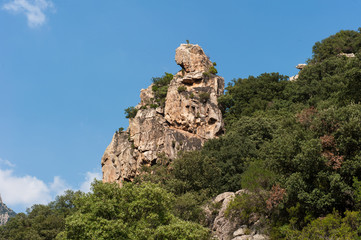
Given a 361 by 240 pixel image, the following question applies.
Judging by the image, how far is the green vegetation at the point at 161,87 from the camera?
165ft

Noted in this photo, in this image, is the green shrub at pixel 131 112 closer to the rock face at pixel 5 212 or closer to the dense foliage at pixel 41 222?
the dense foliage at pixel 41 222

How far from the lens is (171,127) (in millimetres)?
46500

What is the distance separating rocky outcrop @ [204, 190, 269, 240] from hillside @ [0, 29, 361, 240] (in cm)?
9

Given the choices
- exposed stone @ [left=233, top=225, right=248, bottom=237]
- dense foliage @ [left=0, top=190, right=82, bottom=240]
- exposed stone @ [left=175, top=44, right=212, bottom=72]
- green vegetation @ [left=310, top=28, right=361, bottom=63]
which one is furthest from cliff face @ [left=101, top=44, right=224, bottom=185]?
exposed stone @ [left=233, top=225, right=248, bottom=237]

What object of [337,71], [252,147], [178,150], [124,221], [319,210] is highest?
[337,71]

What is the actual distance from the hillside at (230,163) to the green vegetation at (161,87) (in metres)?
0.23

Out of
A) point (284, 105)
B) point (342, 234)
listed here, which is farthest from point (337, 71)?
point (342, 234)

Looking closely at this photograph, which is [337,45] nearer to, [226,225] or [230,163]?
[230,163]

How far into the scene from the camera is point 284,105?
45875mm

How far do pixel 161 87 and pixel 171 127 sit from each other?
25.2 ft

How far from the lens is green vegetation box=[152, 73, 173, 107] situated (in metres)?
50.3

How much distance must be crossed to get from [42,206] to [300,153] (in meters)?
38.9

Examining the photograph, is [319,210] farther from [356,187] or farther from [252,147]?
[252,147]

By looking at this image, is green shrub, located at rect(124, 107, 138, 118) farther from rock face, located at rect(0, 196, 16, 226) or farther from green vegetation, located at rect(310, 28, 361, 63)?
rock face, located at rect(0, 196, 16, 226)
